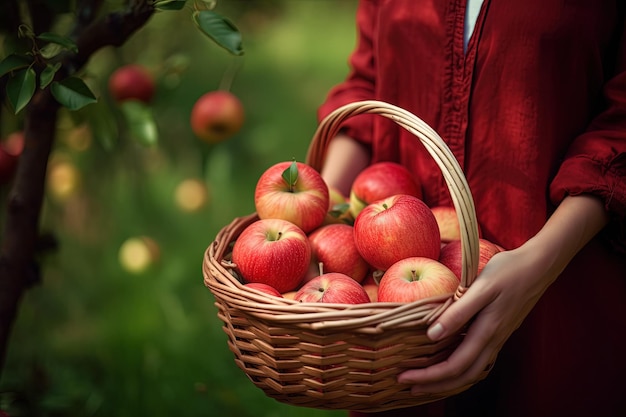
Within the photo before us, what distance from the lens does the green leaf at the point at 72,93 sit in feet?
3.06

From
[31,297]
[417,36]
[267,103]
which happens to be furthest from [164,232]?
[417,36]

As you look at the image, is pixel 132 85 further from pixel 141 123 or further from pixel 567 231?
pixel 567 231

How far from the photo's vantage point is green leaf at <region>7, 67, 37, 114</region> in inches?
34.8

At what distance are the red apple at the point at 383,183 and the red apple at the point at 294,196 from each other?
7cm

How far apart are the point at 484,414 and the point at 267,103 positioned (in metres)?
1.62

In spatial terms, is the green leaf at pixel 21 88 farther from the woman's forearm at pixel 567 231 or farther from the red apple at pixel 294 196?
the woman's forearm at pixel 567 231

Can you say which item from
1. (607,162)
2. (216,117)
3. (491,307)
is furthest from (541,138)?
(216,117)

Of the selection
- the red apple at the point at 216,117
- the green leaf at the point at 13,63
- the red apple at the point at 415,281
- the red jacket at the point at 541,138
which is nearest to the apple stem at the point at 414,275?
the red apple at the point at 415,281

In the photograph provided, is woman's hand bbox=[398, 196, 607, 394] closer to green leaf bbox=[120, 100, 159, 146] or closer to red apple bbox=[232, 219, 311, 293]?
red apple bbox=[232, 219, 311, 293]

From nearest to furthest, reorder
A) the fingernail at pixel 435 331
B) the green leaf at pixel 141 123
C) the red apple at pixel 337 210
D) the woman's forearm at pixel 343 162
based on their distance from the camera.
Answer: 1. the fingernail at pixel 435 331
2. the red apple at pixel 337 210
3. the woman's forearm at pixel 343 162
4. the green leaf at pixel 141 123

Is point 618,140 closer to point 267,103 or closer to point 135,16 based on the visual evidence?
point 135,16

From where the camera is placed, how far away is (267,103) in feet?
8.09

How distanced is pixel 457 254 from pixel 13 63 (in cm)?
68

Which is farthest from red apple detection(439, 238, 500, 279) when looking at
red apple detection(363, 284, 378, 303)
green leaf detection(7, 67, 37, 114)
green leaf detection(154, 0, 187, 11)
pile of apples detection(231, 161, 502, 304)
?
green leaf detection(7, 67, 37, 114)
